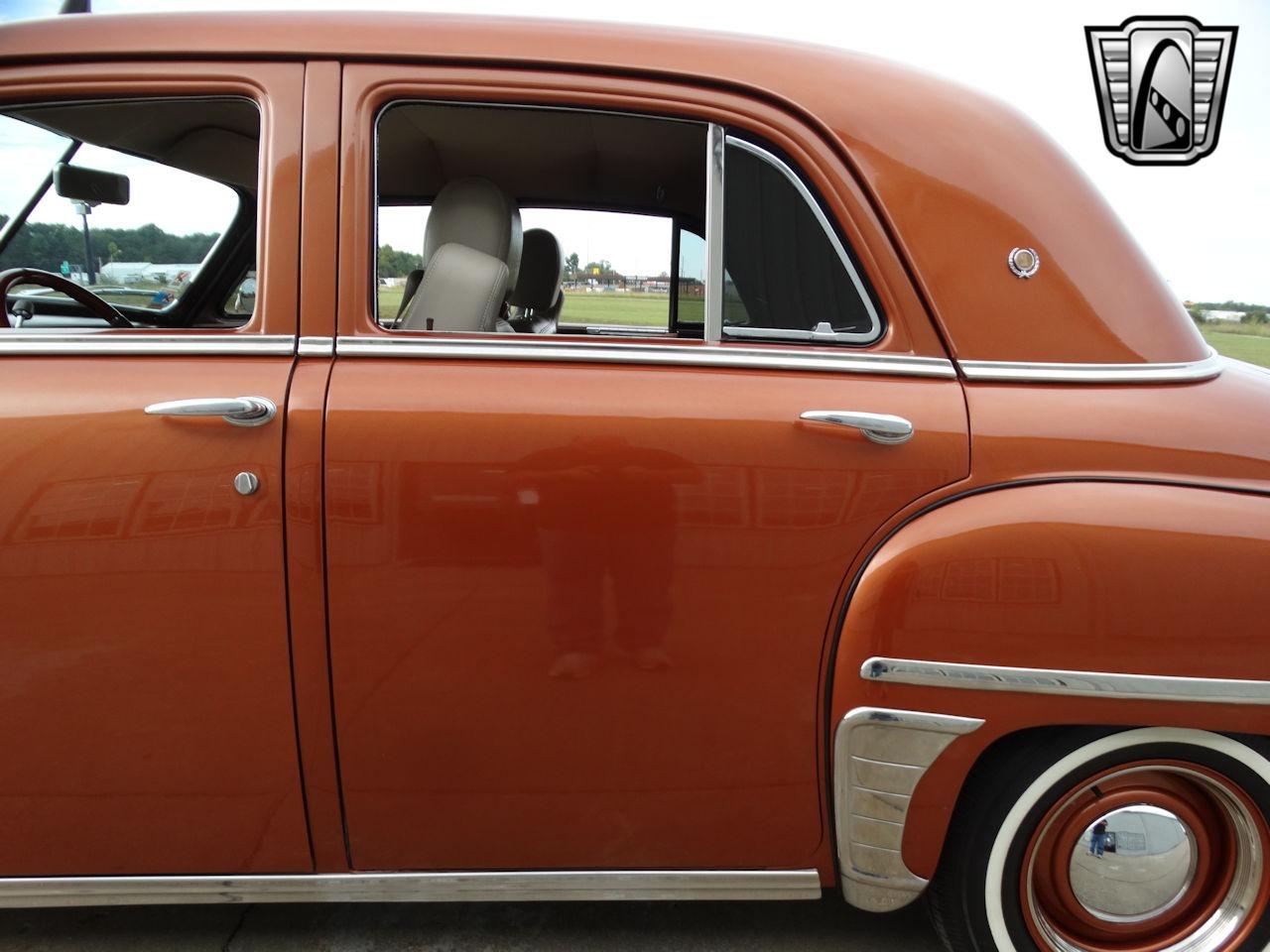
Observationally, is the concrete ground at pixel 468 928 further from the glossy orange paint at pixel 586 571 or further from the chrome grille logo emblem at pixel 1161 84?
the chrome grille logo emblem at pixel 1161 84

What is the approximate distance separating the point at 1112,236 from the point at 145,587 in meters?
1.94

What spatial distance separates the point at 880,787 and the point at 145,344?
1612mm

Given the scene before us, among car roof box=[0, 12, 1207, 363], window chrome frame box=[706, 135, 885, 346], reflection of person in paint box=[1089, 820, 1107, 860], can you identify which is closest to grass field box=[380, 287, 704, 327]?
window chrome frame box=[706, 135, 885, 346]

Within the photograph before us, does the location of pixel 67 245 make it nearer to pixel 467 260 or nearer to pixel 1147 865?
pixel 467 260

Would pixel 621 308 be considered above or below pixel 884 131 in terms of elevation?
below

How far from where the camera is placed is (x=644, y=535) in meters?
1.40

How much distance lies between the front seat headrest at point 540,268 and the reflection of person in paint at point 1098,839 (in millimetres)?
1867

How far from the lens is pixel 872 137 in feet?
4.85

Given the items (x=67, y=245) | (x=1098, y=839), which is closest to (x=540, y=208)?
(x=67, y=245)

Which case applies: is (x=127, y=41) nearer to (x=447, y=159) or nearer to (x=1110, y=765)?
(x=447, y=159)

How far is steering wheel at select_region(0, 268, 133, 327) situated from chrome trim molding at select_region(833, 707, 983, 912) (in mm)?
1959

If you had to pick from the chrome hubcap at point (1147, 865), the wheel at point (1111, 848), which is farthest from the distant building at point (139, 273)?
the chrome hubcap at point (1147, 865)

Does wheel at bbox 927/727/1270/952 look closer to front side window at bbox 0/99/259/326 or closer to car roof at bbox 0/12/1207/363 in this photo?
car roof at bbox 0/12/1207/363

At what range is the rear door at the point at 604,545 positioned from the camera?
140cm
